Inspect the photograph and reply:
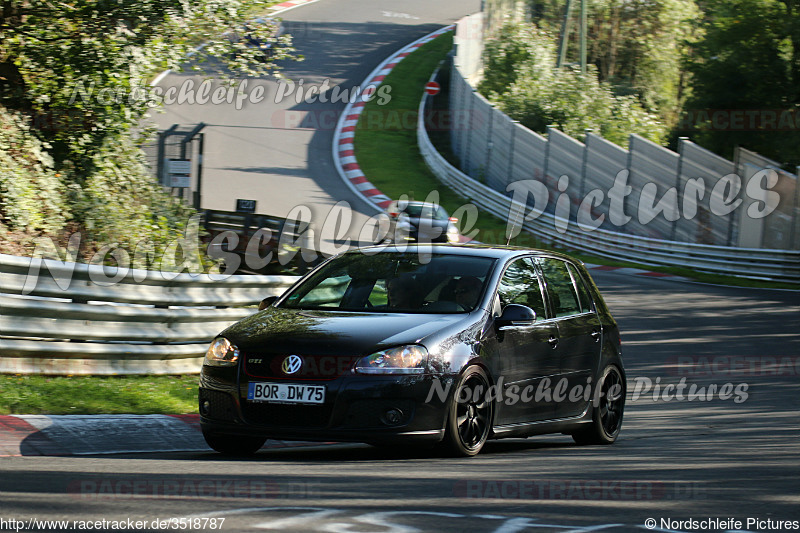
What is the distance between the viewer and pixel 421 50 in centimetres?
5316

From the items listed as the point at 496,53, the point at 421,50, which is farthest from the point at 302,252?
the point at 421,50

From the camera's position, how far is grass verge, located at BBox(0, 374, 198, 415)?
8297mm

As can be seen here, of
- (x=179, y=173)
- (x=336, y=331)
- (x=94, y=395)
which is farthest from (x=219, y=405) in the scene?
(x=179, y=173)

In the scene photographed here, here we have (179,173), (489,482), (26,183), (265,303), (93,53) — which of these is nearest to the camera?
(489,482)

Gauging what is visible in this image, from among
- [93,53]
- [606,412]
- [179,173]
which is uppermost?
[93,53]

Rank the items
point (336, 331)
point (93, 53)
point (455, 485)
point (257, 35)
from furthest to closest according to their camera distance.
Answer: point (257, 35) → point (93, 53) → point (336, 331) → point (455, 485)

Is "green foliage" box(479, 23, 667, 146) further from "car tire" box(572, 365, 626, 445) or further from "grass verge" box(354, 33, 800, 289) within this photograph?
"car tire" box(572, 365, 626, 445)

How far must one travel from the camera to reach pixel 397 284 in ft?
26.4

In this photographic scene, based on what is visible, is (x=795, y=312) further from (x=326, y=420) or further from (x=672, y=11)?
(x=672, y=11)

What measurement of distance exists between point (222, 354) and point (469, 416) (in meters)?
1.75

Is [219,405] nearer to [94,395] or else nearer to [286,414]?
[286,414]

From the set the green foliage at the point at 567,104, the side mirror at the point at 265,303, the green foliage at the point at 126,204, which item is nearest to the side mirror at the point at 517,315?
the side mirror at the point at 265,303

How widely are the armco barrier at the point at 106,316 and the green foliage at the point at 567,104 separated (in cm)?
2721

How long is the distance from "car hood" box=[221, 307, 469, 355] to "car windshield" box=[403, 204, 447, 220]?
1936cm
